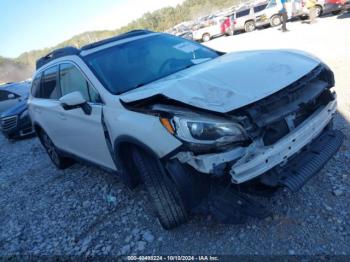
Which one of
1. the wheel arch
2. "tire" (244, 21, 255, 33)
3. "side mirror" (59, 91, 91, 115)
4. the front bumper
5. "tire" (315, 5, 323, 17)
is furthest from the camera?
"tire" (244, 21, 255, 33)

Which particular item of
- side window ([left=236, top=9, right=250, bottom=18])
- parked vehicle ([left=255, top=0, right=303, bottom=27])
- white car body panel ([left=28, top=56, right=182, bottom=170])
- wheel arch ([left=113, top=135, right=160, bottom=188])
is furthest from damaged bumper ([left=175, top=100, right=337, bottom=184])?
side window ([left=236, top=9, right=250, bottom=18])

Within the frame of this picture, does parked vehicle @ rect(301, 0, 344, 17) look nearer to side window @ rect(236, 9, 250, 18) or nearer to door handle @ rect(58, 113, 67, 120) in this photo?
side window @ rect(236, 9, 250, 18)

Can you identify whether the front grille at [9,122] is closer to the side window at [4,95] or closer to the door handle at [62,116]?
the side window at [4,95]

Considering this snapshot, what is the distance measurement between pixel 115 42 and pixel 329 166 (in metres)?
2.86

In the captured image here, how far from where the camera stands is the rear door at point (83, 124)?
3.31 meters

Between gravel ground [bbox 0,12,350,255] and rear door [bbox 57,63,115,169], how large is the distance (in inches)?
22.2

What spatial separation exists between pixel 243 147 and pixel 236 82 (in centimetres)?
54

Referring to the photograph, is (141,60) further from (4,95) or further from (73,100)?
(4,95)

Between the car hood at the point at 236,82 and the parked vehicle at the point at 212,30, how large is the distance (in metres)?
22.0

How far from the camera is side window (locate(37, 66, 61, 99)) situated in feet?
14.3

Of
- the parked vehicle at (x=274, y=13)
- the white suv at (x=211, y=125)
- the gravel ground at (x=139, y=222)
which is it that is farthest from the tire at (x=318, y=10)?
the white suv at (x=211, y=125)

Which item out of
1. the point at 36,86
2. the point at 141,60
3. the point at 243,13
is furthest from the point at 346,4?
the point at 36,86

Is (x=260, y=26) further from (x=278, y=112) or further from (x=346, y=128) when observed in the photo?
(x=278, y=112)

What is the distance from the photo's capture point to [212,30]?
24.9 metres
